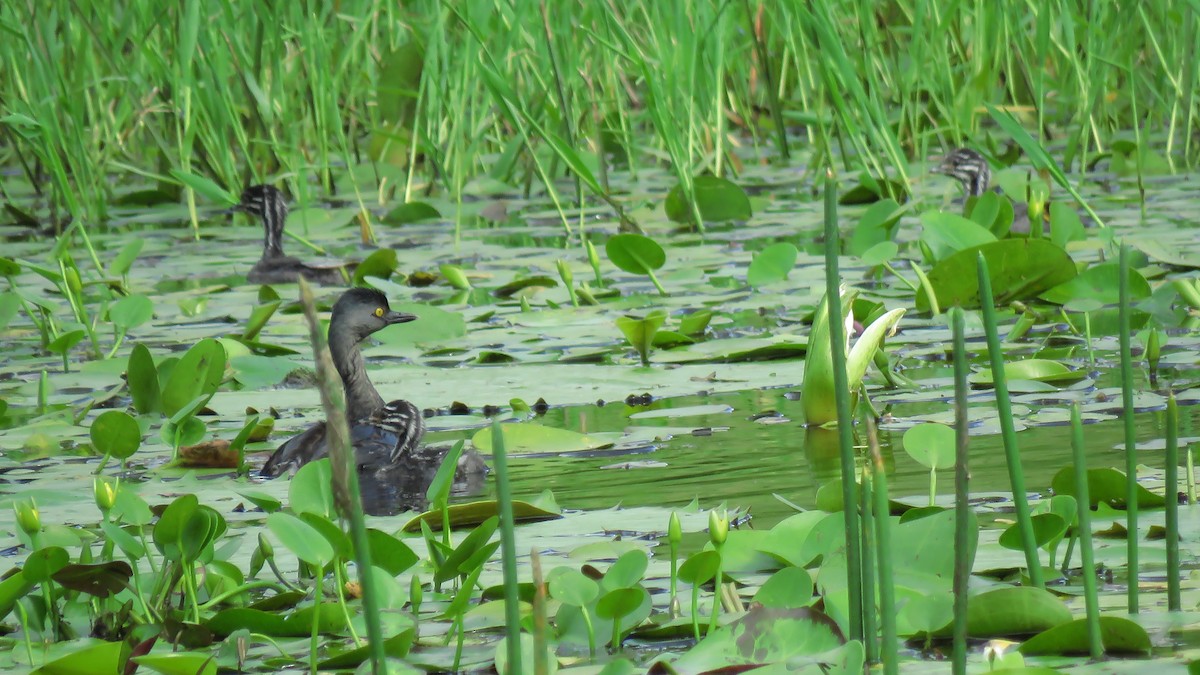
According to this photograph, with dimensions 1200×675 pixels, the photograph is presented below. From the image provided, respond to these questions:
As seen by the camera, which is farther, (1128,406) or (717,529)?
(717,529)

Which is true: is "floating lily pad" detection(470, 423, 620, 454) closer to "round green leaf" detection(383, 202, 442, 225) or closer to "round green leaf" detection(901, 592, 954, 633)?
"round green leaf" detection(901, 592, 954, 633)

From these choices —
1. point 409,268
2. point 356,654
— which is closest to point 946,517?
point 356,654

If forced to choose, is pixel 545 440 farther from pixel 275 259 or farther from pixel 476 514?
pixel 275 259

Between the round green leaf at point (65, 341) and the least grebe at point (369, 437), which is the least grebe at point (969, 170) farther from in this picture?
the round green leaf at point (65, 341)

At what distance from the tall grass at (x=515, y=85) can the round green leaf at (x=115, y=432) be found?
1.93m

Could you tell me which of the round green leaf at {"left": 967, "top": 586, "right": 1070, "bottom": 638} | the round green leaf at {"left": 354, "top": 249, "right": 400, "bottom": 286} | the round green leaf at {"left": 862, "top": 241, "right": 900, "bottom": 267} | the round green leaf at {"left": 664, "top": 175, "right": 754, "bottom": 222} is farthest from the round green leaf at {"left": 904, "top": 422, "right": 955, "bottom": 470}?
the round green leaf at {"left": 664, "top": 175, "right": 754, "bottom": 222}

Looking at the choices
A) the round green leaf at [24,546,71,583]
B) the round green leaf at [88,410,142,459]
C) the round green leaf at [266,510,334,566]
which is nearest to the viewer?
the round green leaf at [266,510,334,566]

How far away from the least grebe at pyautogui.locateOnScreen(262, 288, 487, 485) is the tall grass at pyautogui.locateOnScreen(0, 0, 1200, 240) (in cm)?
127

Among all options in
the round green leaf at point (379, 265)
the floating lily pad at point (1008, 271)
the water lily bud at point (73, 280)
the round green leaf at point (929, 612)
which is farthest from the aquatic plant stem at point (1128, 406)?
the round green leaf at point (379, 265)

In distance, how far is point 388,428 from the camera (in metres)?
3.61

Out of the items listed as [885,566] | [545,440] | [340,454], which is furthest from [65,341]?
[340,454]

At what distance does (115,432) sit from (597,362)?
1.48 meters

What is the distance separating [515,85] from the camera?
738cm

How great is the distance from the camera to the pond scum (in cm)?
193
